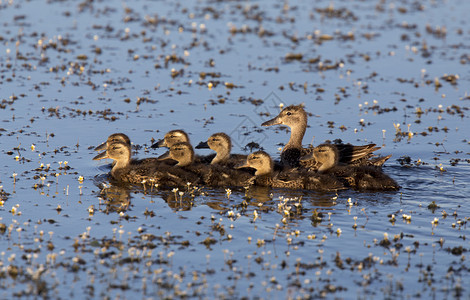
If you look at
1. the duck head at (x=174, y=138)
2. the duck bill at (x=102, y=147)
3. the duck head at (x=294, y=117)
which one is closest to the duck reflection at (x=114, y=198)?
the duck bill at (x=102, y=147)

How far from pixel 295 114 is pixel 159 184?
4233mm

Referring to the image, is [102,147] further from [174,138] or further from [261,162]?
[261,162]

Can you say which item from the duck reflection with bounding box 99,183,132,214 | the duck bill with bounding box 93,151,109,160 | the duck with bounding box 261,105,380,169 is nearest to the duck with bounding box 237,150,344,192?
the duck with bounding box 261,105,380,169

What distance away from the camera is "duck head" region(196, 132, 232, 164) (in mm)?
15883

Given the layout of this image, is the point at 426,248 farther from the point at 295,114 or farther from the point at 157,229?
the point at 295,114

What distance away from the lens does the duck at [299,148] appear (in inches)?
604

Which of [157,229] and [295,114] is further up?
[295,114]

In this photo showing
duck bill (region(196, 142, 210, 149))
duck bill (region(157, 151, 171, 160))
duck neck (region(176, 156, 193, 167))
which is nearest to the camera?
duck neck (region(176, 156, 193, 167))

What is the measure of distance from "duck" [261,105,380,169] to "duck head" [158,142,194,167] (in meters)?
2.17

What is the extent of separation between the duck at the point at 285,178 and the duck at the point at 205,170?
9.4 inches

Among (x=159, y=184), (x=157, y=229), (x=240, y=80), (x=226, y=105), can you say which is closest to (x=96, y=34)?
(x=240, y=80)

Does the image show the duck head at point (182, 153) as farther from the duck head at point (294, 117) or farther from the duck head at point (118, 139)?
the duck head at point (294, 117)

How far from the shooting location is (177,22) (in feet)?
101

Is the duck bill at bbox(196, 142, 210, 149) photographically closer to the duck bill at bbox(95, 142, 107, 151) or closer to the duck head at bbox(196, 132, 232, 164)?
the duck head at bbox(196, 132, 232, 164)
